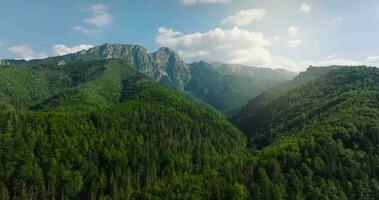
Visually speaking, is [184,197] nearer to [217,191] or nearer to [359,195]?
[217,191]

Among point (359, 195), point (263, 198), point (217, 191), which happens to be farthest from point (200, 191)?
point (359, 195)

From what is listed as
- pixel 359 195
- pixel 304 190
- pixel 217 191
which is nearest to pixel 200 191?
pixel 217 191

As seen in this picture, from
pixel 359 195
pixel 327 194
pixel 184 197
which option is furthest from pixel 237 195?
pixel 359 195

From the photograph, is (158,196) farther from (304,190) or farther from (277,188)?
(304,190)

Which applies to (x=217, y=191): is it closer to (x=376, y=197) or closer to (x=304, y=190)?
(x=304, y=190)

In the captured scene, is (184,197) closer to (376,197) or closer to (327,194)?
(327,194)
